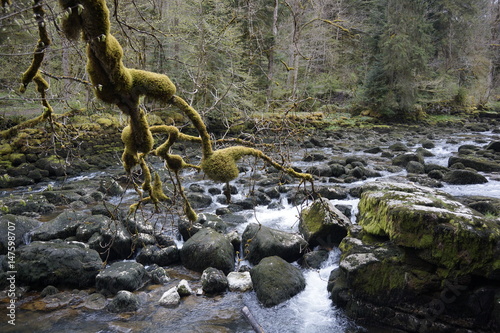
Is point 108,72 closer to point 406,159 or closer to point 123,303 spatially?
point 123,303

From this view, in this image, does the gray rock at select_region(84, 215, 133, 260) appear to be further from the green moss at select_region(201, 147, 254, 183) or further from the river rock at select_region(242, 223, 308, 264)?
the green moss at select_region(201, 147, 254, 183)

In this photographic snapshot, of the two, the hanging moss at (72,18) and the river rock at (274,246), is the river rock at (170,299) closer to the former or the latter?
the river rock at (274,246)

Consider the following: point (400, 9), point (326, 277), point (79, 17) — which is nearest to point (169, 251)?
point (326, 277)

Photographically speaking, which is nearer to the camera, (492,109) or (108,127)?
(108,127)

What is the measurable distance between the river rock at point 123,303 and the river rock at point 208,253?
1429mm

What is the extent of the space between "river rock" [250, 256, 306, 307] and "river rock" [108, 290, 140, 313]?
2.05 m

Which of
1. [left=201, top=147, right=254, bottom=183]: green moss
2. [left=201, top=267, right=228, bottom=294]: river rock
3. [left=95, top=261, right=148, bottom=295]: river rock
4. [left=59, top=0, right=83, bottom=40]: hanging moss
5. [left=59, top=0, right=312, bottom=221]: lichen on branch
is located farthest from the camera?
[left=201, top=267, right=228, bottom=294]: river rock

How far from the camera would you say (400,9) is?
79.2ft

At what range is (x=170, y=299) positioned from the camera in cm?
519

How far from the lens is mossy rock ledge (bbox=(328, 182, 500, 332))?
407 cm

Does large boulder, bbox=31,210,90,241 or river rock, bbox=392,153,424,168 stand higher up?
river rock, bbox=392,153,424,168

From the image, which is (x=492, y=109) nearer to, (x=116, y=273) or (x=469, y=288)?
(x=469, y=288)

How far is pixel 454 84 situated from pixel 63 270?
32232mm

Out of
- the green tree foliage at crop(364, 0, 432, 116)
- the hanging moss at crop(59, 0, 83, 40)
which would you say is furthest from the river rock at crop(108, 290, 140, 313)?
the green tree foliage at crop(364, 0, 432, 116)
